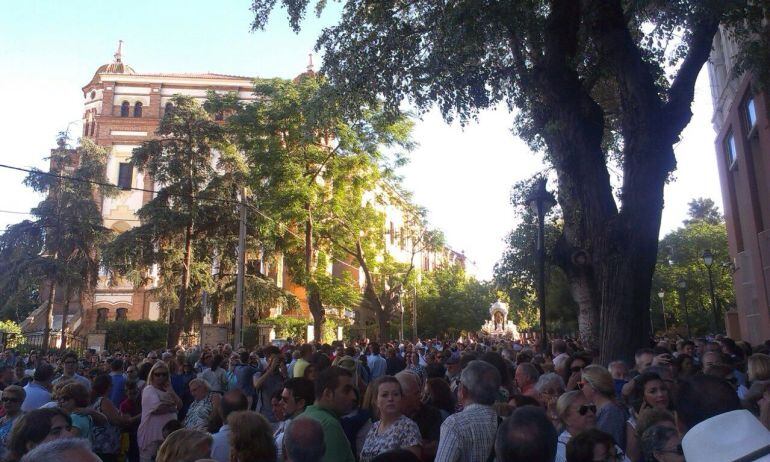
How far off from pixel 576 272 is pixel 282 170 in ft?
76.7

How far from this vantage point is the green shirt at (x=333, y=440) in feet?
13.8

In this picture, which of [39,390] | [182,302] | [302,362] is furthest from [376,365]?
[182,302]

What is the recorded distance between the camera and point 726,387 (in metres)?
2.98

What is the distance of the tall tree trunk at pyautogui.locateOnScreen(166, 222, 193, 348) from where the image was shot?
28.6 meters

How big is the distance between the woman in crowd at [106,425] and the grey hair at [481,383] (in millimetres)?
4335

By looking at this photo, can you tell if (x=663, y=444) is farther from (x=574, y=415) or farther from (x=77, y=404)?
(x=77, y=404)

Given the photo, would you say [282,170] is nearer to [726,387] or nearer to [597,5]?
[597,5]

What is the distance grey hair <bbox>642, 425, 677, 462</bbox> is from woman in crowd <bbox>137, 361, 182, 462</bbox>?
201 inches

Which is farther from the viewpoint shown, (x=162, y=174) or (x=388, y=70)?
(x=162, y=174)

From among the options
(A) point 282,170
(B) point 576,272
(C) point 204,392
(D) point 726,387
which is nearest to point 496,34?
(B) point 576,272

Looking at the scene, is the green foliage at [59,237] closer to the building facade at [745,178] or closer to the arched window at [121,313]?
the arched window at [121,313]

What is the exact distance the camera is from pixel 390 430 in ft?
14.6

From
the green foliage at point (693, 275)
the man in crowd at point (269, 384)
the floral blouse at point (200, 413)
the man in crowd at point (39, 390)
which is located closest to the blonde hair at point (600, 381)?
the floral blouse at point (200, 413)

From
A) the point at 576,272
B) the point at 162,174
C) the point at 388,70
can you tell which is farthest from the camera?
the point at 162,174
